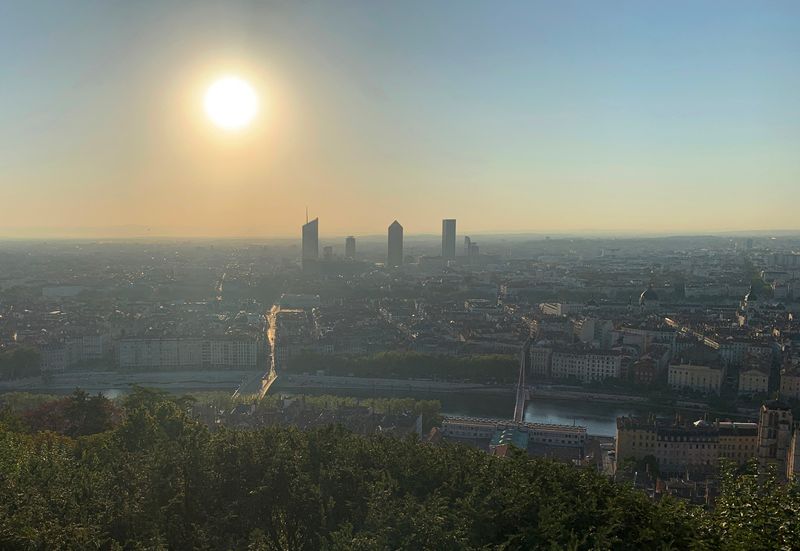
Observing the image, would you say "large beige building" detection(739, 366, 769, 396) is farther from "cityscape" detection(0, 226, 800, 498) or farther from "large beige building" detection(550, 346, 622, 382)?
"large beige building" detection(550, 346, 622, 382)

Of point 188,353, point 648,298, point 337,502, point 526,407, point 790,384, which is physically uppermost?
point 337,502

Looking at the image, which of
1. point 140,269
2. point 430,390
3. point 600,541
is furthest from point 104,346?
point 140,269

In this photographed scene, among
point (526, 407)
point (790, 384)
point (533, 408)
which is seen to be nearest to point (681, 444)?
point (533, 408)

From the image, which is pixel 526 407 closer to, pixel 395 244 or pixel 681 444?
pixel 681 444

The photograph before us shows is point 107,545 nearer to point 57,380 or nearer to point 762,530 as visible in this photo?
point 762,530

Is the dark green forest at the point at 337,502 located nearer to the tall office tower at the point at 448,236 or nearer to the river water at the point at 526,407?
the river water at the point at 526,407

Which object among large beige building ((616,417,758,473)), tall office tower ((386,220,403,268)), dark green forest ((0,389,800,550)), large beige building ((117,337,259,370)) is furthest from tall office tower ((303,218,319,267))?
dark green forest ((0,389,800,550))
